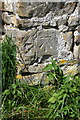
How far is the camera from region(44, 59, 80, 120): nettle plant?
7.57 ft

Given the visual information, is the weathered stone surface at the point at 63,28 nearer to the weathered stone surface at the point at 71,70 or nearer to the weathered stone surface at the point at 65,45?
the weathered stone surface at the point at 65,45

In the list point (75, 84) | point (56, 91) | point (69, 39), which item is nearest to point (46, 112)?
point (56, 91)

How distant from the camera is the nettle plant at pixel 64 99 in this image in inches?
90.9

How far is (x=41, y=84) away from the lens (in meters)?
2.77

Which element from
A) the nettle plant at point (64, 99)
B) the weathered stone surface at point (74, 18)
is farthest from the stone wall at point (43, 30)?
the nettle plant at point (64, 99)

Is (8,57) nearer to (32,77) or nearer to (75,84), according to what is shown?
(32,77)

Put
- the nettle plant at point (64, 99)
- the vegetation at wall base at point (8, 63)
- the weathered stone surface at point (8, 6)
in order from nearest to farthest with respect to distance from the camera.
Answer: the nettle plant at point (64, 99), the vegetation at wall base at point (8, 63), the weathered stone surface at point (8, 6)

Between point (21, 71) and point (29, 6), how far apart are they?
0.78m

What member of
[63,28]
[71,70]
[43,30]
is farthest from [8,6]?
[71,70]

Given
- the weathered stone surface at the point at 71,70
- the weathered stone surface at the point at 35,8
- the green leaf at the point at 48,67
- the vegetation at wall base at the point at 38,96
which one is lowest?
the vegetation at wall base at the point at 38,96

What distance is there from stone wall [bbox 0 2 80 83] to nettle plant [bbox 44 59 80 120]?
243 mm

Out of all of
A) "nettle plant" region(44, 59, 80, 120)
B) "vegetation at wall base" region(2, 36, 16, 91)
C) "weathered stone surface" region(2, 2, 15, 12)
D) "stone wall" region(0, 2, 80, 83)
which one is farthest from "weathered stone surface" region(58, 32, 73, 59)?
"weathered stone surface" region(2, 2, 15, 12)

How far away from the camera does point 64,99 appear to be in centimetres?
235

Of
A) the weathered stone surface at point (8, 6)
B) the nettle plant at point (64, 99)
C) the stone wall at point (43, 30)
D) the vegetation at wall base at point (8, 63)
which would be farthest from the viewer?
the weathered stone surface at point (8, 6)
